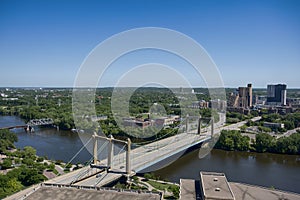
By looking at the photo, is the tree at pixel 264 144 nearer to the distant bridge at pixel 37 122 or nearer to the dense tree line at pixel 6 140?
the dense tree line at pixel 6 140

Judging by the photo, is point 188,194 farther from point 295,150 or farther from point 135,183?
point 295,150

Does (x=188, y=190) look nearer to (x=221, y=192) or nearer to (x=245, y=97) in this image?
(x=221, y=192)

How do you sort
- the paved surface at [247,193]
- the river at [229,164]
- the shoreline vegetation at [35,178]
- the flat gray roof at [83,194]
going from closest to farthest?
the flat gray roof at [83,194]
the paved surface at [247,193]
the shoreline vegetation at [35,178]
the river at [229,164]

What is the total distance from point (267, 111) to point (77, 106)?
13842mm

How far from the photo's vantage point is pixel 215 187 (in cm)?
424

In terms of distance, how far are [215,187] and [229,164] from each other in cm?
384

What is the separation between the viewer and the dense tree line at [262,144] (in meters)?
9.17

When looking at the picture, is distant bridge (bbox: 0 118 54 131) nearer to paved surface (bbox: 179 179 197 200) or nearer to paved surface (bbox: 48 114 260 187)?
paved surface (bbox: 48 114 260 187)

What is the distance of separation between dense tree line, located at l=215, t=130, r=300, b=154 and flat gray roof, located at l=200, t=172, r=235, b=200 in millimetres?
5189

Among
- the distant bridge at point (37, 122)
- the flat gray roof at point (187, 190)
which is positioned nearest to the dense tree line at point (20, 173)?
the flat gray roof at point (187, 190)

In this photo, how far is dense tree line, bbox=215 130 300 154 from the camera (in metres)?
9.17

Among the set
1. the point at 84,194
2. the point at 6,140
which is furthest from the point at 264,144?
the point at 6,140

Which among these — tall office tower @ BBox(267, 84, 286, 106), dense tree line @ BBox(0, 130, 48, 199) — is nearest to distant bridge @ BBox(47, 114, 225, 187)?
dense tree line @ BBox(0, 130, 48, 199)

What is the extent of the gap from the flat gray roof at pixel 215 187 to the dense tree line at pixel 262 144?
17.0 feet
